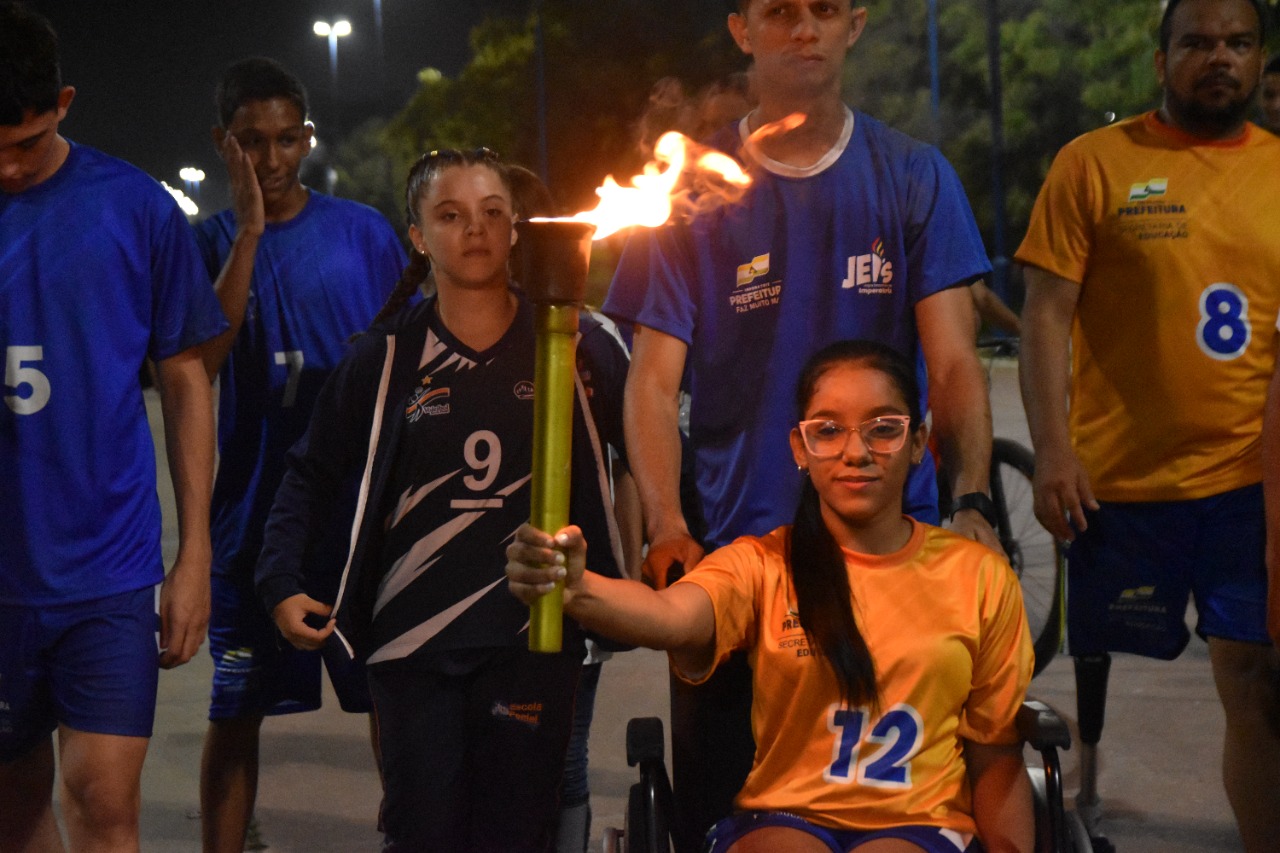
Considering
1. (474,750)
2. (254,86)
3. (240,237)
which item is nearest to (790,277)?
(474,750)

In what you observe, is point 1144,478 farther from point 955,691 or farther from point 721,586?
point 721,586

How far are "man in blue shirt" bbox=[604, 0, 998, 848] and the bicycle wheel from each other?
9.00 ft

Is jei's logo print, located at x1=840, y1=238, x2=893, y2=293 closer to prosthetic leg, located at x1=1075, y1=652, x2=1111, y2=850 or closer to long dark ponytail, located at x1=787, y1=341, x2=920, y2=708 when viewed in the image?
long dark ponytail, located at x1=787, y1=341, x2=920, y2=708

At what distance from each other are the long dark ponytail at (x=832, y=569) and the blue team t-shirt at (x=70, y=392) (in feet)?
4.67

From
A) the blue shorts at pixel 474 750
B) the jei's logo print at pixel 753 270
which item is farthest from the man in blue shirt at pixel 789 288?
the blue shorts at pixel 474 750

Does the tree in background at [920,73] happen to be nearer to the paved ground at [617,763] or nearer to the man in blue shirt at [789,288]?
the paved ground at [617,763]

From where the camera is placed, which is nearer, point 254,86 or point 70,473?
point 70,473

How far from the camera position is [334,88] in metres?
64.6

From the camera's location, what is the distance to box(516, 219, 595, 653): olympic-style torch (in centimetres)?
194

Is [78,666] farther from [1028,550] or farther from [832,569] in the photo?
[1028,550]

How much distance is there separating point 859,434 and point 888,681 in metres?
0.47

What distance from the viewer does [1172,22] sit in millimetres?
4129

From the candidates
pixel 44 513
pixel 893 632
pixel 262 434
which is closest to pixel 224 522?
pixel 262 434

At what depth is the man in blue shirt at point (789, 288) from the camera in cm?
334
